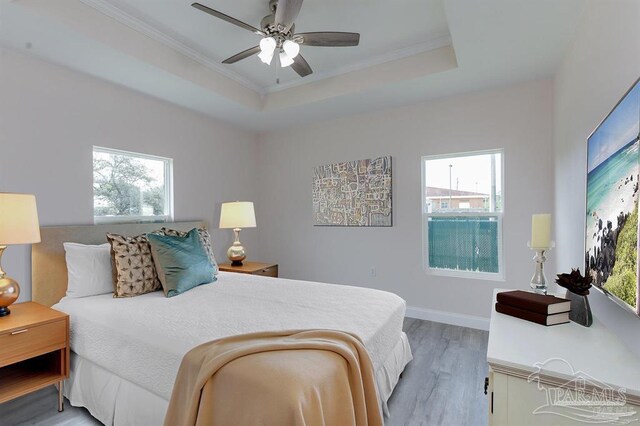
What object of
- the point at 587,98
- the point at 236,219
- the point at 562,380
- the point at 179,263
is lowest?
the point at 562,380

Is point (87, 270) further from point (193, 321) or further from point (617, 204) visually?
point (617, 204)

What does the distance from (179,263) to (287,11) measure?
1.93 m

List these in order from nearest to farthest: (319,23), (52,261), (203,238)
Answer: (52,261)
(319,23)
(203,238)

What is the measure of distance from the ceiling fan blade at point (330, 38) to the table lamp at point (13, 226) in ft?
6.85

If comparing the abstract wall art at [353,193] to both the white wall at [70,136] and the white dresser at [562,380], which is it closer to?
the white wall at [70,136]

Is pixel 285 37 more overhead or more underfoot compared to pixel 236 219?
more overhead

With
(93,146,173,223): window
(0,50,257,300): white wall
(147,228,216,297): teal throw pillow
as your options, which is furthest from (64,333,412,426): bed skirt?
(93,146,173,223): window

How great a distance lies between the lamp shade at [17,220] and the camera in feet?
6.07

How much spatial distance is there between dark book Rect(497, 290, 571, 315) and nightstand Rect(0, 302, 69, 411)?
2526mm

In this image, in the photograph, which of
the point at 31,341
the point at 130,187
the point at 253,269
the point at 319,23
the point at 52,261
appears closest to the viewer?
the point at 31,341

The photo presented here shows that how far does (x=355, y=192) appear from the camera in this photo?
397 cm

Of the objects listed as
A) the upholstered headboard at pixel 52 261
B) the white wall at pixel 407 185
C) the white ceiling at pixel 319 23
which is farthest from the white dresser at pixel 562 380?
the upholstered headboard at pixel 52 261

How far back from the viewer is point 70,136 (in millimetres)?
2645

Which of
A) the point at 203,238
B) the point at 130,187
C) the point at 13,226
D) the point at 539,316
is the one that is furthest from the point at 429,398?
the point at 130,187
